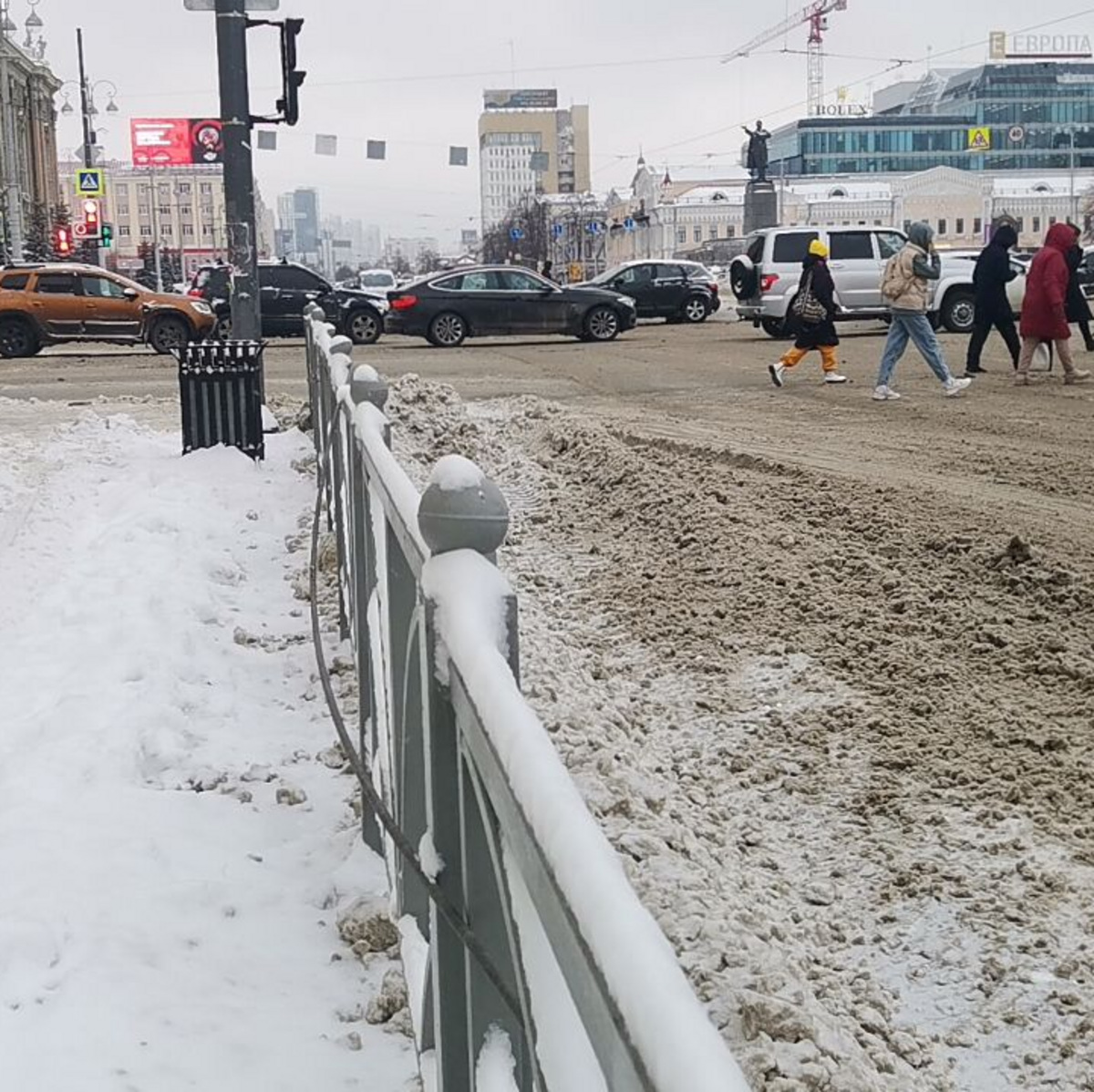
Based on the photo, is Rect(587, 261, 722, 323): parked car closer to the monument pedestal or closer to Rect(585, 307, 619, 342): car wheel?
Rect(585, 307, 619, 342): car wheel

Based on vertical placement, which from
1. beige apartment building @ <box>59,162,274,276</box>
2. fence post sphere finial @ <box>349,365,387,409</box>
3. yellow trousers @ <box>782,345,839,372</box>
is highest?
beige apartment building @ <box>59,162,274,276</box>

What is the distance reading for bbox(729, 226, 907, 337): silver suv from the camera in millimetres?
26219

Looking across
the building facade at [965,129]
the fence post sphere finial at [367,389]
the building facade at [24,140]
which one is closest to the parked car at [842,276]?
the fence post sphere finial at [367,389]

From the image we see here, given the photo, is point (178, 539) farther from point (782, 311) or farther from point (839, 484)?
point (782, 311)

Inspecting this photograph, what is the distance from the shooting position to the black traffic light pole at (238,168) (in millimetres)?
12805

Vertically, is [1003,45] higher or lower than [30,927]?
higher

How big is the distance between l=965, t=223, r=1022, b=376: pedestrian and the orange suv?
46.1 ft

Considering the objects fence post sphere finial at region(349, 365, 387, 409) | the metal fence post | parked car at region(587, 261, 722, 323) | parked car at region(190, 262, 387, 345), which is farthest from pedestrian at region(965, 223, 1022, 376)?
parked car at region(587, 261, 722, 323)

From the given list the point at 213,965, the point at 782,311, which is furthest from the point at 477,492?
the point at 782,311

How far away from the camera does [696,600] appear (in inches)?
269

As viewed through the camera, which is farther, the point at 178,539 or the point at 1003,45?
the point at 1003,45

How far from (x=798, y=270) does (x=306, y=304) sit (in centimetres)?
850

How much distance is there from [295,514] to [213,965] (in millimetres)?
6300

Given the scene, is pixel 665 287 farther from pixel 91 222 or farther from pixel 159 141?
pixel 159 141
